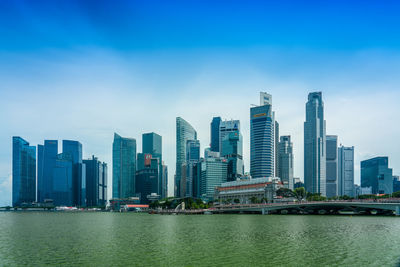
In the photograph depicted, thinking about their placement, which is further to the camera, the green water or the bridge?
the bridge

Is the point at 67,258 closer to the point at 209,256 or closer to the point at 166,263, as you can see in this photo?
the point at 166,263

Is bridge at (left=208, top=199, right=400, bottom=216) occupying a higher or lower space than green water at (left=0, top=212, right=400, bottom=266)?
lower

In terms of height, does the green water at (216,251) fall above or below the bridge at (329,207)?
above

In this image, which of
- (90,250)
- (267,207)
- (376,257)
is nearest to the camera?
(376,257)

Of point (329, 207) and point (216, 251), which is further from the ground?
point (216, 251)

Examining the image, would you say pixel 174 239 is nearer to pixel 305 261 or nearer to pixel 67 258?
pixel 67 258

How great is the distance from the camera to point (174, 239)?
230 feet

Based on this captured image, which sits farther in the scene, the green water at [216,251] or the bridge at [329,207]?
the bridge at [329,207]

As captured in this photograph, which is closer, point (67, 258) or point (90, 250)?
point (67, 258)

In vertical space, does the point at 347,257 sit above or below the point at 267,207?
above

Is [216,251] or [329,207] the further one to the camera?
[329,207]

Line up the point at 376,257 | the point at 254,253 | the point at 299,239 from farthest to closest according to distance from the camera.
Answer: the point at 299,239 → the point at 254,253 → the point at 376,257

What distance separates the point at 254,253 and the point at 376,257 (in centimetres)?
1559

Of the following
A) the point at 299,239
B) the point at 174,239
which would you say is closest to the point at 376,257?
the point at 299,239
